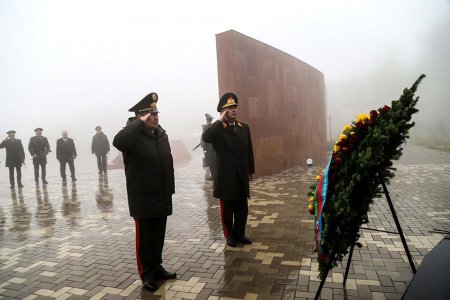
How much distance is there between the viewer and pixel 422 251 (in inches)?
146

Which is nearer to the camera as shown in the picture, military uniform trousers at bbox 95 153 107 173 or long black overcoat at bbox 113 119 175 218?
long black overcoat at bbox 113 119 175 218

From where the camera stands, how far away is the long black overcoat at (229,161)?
4.05m

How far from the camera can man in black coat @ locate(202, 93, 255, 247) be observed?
404cm

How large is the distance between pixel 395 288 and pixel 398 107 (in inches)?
66.8

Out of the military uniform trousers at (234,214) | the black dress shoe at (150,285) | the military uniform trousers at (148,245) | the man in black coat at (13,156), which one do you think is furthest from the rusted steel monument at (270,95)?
the man in black coat at (13,156)

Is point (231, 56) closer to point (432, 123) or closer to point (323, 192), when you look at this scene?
point (323, 192)

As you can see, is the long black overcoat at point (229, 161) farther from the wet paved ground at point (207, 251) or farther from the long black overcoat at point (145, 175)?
the long black overcoat at point (145, 175)

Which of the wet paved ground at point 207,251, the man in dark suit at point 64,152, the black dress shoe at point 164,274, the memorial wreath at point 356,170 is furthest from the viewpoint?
the man in dark suit at point 64,152

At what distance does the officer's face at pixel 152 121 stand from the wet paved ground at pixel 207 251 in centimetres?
152

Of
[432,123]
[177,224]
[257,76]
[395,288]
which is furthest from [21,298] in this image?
[432,123]

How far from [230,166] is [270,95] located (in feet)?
21.9

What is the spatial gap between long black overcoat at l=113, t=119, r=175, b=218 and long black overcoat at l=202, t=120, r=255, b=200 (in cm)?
A: 89

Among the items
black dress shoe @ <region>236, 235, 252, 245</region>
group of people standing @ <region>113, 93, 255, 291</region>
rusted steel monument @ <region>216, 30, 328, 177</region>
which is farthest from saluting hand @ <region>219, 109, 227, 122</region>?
rusted steel monument @ <region>216, 30, 328, 177</region>

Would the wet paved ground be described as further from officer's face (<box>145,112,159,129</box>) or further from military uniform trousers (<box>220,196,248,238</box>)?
officer's face (<box>145,112,159,129</box>)
